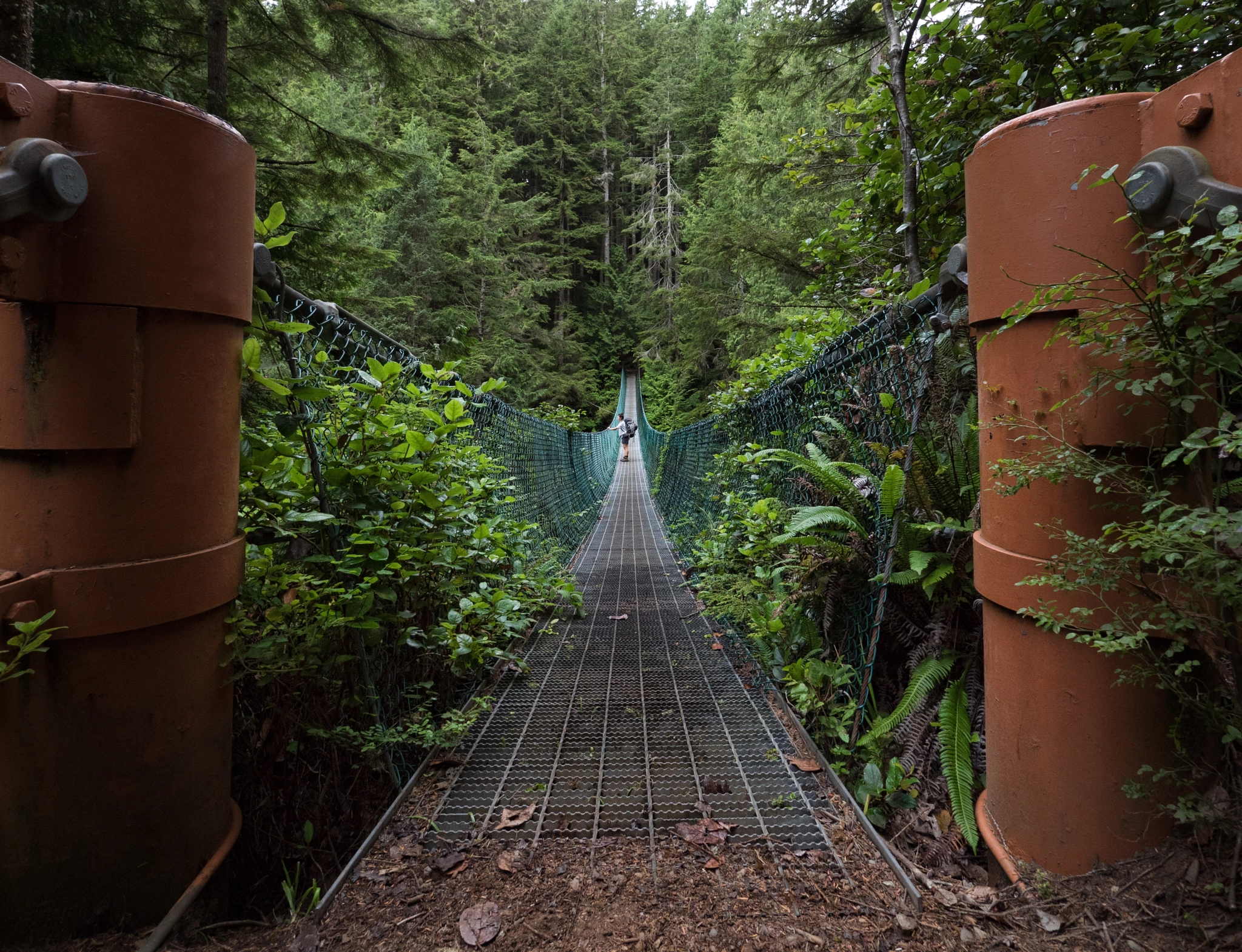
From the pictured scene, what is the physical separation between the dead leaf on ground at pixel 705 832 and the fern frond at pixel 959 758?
0.56 m

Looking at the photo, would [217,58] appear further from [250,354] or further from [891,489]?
[891,489]

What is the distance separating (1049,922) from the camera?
110cm

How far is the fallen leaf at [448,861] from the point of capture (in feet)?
4.85

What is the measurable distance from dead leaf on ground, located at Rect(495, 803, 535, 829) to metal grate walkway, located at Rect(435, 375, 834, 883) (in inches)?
0.7

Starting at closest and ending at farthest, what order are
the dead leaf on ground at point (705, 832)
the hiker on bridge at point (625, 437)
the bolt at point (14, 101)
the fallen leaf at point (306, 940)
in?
the bolt at point (14, 101) < the fallen leaf at point (306, 940) < the dead leaf on ground at point (705, 832) < the hiker on bridge at point (625, 437)

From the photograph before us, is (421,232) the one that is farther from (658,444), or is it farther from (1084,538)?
(1084,538)

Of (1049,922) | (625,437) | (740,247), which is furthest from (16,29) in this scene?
(625,437)

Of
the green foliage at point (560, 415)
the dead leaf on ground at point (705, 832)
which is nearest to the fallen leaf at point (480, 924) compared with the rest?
the dead leaf on ground at point (705, 832)

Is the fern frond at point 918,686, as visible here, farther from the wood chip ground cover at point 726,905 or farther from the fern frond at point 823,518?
the fern frond at point 823,518

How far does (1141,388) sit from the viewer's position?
90 cm

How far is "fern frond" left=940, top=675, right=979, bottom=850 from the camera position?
1419 millimetres

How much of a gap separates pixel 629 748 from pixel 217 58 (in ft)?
14.5

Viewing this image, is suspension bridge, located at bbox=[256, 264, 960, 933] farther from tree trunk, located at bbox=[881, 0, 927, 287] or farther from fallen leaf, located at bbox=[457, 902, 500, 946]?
tree trunk, located at bbox=[881, 0, 927, 287]

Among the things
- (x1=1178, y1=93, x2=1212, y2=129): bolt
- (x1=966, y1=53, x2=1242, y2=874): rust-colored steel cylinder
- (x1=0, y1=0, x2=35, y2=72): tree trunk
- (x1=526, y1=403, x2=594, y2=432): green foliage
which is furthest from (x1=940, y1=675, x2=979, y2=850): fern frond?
(x1=526, y1=403, x2=594, y2=432): green foliage
